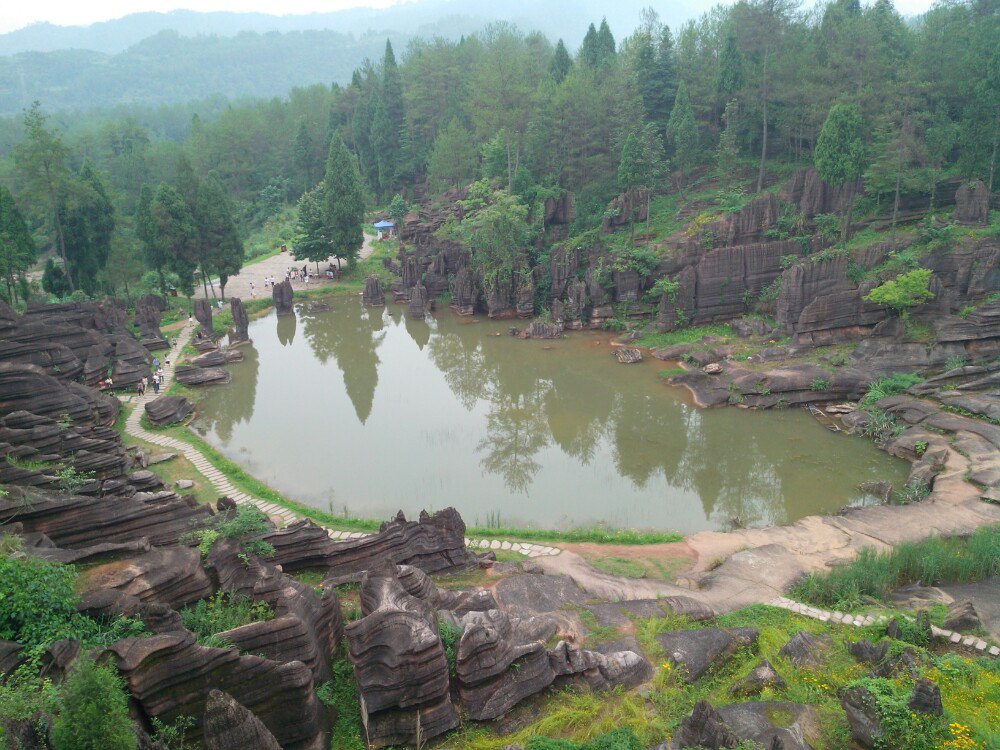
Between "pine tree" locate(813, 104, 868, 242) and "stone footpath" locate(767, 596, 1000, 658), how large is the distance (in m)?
22.8

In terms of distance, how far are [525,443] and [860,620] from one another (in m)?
12.4

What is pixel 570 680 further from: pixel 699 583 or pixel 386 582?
pixel 699 583

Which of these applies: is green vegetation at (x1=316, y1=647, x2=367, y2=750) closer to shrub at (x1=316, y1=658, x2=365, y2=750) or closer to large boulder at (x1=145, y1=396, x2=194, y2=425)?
shrub at (x1=316, y1=658, x2=365, y2=750)

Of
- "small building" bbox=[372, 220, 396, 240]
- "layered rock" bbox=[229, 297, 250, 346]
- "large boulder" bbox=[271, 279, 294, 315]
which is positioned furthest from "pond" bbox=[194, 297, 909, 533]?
"small building" bbox=[372, 220, 396, 240]

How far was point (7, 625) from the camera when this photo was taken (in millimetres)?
9070

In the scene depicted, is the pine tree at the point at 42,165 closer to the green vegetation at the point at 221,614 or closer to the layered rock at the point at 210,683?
the green vegetation at the point at 221,614

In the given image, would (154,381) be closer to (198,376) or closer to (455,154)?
(198,376)

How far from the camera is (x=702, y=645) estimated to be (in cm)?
1091

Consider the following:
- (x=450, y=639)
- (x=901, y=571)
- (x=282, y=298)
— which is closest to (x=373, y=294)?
(x=282, y=298)

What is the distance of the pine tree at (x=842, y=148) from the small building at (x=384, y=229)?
32.6 metres

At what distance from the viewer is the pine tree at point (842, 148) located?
29031 millimetres

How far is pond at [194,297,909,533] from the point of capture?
62.4ft

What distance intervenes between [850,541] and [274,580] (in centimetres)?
1310

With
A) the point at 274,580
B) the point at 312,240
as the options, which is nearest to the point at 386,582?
the point at 274,580
